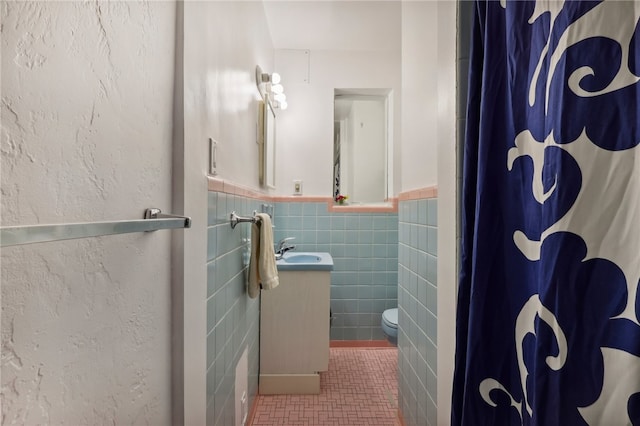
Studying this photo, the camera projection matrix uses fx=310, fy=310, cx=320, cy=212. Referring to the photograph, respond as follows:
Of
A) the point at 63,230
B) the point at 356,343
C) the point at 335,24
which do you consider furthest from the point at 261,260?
the point at 335,24

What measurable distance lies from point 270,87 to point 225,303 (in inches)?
62.7

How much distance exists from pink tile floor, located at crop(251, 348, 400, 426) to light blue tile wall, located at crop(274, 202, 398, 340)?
0.37 m

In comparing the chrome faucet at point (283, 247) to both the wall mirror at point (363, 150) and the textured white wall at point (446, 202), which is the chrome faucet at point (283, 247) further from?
the textured white wall at point (446, 202)

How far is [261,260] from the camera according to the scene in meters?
1.55

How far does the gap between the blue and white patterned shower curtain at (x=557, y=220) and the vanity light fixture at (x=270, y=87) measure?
4.71 ft

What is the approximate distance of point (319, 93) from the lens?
8.88 feet

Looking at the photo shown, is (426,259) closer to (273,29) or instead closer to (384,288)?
(384,288)

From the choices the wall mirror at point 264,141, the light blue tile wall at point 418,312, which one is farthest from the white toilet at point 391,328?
the wall mirror at point 264,141

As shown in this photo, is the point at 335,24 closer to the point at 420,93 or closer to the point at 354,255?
the point at 420,93

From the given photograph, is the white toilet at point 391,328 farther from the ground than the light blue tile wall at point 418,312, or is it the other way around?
the light blue tile wall at point 418,312

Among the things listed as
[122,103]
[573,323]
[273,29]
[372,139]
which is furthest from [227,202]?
[372,139]

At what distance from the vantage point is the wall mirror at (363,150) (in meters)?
2.88

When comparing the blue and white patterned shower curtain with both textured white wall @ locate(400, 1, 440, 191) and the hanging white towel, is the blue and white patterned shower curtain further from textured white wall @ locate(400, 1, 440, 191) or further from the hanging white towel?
the hanging white towel

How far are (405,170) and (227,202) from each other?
0.84 meters
